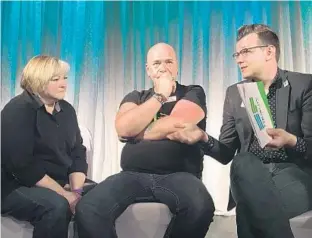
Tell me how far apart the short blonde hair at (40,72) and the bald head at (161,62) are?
357 millimetres

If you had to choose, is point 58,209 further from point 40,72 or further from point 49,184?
point 40,72

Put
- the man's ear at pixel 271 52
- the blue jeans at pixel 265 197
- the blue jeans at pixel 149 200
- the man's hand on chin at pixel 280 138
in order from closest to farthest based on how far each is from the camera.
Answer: the blue jeans at pixel 265 197 → the blue jeans at pixel 149 200 → the man's hand on chin at pixel 280 138 → the man's ear at pixel 271 52

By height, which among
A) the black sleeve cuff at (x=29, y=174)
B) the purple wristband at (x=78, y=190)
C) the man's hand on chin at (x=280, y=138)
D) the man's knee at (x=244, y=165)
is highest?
the man's hand on chin at (x=280, y=138)

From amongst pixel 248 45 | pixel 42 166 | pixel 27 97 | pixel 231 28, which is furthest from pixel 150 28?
pixel 42 166

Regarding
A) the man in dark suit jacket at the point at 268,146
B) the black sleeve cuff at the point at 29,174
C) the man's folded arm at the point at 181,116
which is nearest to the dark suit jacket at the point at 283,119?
the man in dark suit jacket at the point at 268,146

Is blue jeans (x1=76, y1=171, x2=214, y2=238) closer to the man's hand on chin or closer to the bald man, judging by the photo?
the bald man

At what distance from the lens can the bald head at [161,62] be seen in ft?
5.67

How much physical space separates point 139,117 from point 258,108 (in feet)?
1.42

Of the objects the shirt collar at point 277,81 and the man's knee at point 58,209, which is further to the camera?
the shirt collar at point 277,81

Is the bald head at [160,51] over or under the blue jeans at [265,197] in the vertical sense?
over

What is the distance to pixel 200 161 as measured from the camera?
1.62 m

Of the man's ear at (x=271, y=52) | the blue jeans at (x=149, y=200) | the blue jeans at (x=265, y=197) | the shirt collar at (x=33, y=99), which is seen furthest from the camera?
the man's ear at (x=271, y=52)

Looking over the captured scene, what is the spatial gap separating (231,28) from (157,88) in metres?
0.61

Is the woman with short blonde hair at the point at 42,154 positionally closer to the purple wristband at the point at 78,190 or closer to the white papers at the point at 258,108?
the purple wristband at the point at 78,190
